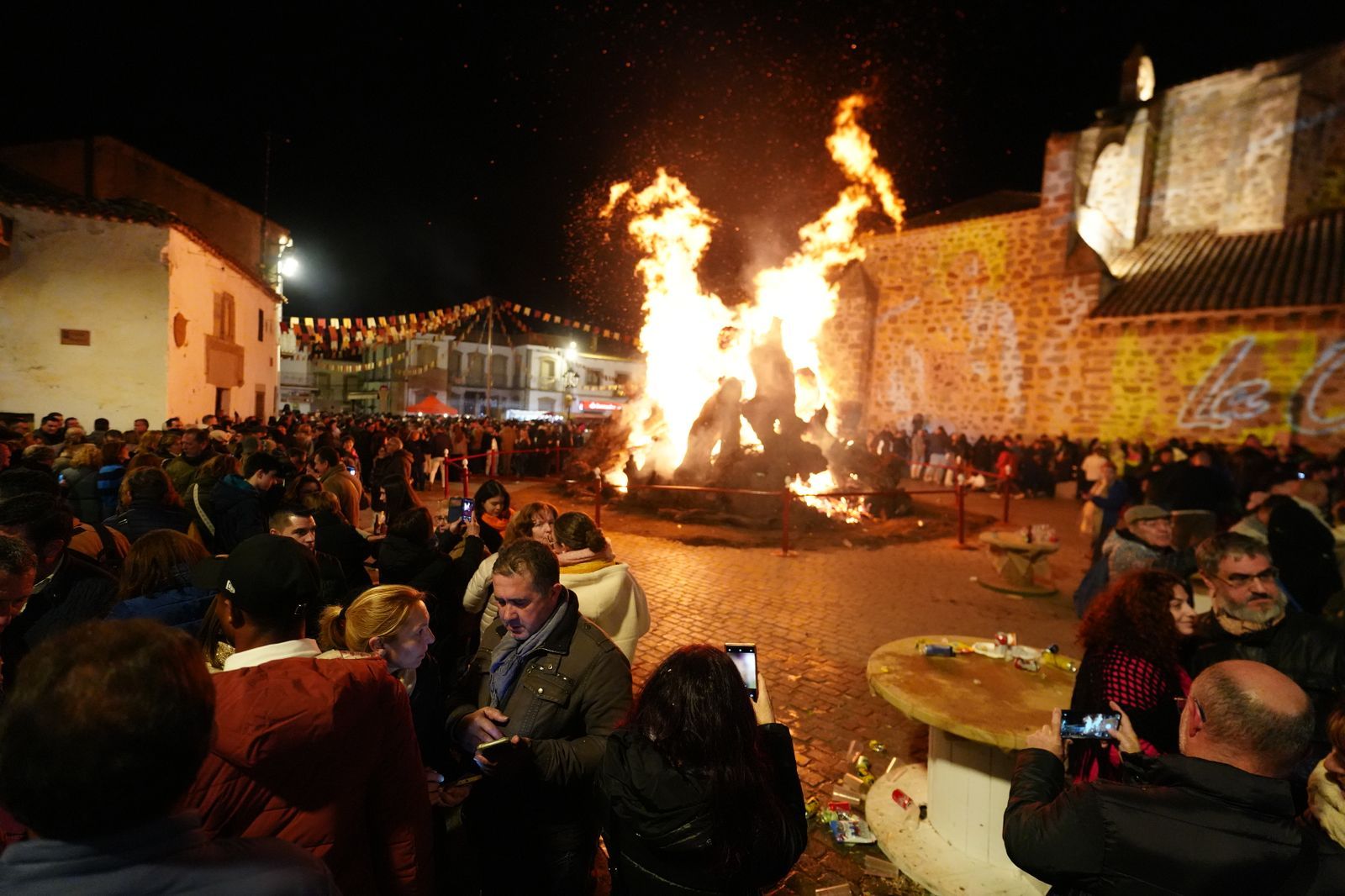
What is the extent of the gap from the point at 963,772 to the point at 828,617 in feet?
12.5

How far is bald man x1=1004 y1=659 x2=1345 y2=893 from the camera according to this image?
1710 mm

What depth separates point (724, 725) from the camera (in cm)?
193

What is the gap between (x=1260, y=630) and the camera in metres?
3.32

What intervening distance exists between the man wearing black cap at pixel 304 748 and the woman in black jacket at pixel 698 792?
0.63m

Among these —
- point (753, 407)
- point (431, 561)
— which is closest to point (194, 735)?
point (431, 561)

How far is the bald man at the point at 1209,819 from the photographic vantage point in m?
1.71

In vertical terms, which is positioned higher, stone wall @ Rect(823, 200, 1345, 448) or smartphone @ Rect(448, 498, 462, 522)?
stone wall @ Rect(823, 200, 1345, 448)

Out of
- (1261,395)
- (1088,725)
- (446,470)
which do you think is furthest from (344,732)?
(1261,395)

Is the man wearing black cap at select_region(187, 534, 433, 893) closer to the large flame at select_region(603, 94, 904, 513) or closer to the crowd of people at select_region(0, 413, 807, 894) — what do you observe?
the crowd of people at select_region(0, 413, 807, 894)

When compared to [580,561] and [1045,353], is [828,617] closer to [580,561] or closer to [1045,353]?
[580,561]

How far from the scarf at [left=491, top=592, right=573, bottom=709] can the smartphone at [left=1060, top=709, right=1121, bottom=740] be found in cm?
189

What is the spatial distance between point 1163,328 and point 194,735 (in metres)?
23.2

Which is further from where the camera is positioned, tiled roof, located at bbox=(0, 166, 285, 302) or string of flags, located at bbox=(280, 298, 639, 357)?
string of flags, located at bbox=(280, 298, 639, 357)

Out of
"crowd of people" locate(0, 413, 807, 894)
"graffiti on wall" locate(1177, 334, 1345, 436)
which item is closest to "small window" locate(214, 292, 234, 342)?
"crowd of people" locate(0, 413, 807, 894)
